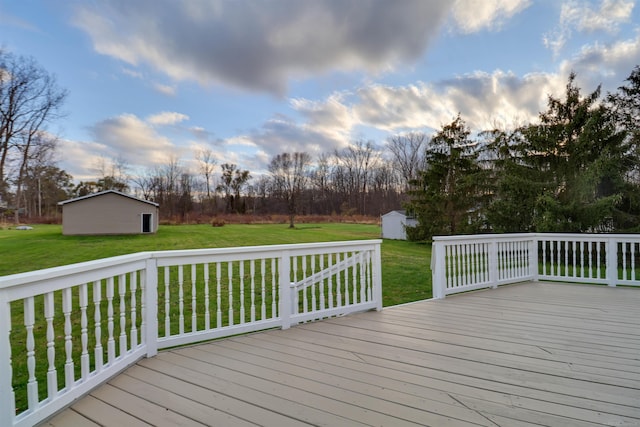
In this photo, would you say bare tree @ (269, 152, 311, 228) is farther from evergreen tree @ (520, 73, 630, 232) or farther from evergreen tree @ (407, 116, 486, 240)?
evergreen tree @ (520, 73, 630, 232)

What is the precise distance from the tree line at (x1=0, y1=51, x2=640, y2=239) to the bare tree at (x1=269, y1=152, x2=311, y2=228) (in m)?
0.13

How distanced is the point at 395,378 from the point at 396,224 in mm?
18001

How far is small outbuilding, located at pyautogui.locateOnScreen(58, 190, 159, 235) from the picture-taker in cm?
1950

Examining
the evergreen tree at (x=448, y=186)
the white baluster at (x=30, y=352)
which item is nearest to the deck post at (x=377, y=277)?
the white baluster at (x=30, y=352)

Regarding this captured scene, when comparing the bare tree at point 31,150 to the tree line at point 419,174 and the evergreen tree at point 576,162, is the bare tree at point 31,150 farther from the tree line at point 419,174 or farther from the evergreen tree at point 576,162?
the evergreen tree at point 576,162

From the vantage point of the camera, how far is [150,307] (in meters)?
2.69

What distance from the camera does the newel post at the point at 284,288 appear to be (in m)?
3.39

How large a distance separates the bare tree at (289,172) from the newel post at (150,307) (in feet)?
121

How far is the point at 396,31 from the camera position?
8070 millimetres

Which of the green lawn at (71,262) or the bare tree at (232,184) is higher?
the bare tree at (232,184)

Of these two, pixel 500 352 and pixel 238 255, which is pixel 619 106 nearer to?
pixel 500 352

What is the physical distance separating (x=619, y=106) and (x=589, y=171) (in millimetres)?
2452

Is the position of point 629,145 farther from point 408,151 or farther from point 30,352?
point 408,151

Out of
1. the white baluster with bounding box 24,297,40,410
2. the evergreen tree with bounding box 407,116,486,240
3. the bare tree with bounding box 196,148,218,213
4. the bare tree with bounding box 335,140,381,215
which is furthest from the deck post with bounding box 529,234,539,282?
the bare tree with bounding box 196,148,218,213
